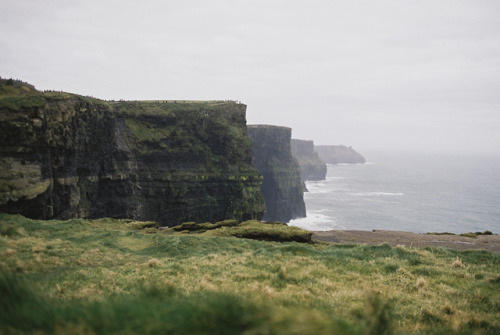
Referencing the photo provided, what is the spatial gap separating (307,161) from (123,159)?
136 meters

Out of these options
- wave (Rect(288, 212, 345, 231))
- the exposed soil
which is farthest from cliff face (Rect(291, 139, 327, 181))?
the exposed soil

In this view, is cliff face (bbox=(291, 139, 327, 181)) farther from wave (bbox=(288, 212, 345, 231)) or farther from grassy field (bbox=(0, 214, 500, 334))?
grassy field (bbox=(0, 214, 500, 334))

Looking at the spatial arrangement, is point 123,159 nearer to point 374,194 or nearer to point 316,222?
point 316,222

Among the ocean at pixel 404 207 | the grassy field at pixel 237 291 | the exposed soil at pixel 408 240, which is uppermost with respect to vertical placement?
the grassy field at pixel 237 291

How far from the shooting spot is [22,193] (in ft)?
104

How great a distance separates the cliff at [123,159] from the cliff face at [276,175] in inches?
1341

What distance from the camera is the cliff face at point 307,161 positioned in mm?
175375

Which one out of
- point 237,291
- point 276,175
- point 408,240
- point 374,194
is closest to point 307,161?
point 374,194

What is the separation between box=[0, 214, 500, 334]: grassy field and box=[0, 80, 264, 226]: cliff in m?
18.8

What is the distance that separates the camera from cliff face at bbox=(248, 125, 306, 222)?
101 m

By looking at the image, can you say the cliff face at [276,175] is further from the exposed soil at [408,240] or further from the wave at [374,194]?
the exposed soil at [408,240]

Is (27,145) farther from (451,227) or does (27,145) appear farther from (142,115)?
(451,227)

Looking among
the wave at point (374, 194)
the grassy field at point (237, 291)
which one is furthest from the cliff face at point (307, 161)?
the grassy field at point (237, 291)

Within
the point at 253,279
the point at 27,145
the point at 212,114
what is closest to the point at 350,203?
the point at 212,114
